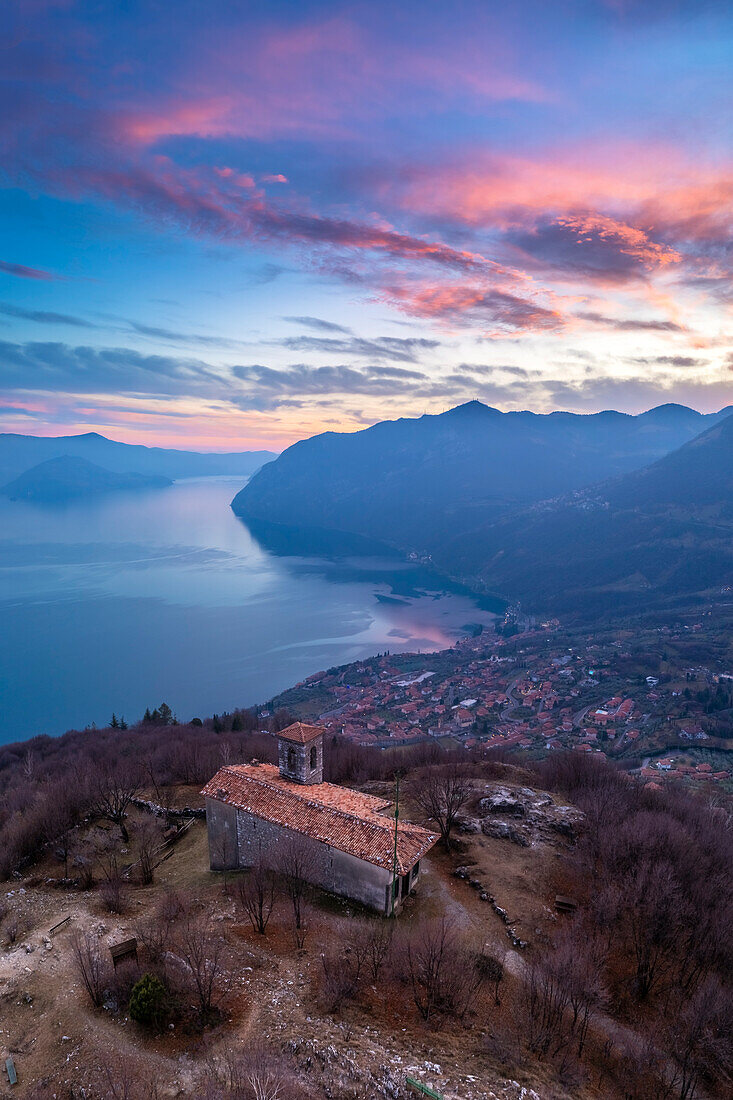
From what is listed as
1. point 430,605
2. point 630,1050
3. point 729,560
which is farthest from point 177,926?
point 729,560

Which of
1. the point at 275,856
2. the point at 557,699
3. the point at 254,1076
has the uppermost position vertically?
the point at 254,1076

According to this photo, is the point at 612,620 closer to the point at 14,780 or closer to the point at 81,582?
the point at 14,780

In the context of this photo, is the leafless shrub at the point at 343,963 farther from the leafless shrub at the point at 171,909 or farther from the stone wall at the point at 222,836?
the stone wall at the point at 222,836

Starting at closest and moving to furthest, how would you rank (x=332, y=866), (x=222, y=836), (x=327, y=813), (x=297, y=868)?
(x=297, y=868) → (x=332, y=866) → (x=327, y=813) → (x=222, y=836)

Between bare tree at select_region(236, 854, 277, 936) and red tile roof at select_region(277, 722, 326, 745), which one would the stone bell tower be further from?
bare tree at select_region(236, 854, 277, 936)

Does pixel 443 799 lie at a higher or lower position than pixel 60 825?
higher

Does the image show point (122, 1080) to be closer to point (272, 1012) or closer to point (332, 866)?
point (272, 1012)

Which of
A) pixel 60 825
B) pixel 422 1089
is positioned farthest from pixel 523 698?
pixel 422 1089
